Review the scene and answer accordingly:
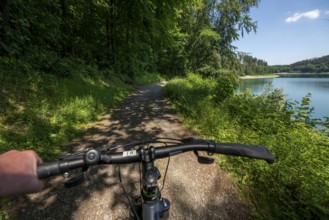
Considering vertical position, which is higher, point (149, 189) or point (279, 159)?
point (149, 189)

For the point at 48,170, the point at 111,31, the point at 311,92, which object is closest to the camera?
the point at 48,170

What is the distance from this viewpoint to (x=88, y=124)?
5449 mm

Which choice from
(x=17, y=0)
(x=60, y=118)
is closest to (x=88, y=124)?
(x=60, y=118)

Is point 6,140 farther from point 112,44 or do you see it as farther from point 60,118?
point 112,44

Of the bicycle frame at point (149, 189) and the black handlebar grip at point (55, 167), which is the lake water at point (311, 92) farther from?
the black handlebar grip at point (55, 167)

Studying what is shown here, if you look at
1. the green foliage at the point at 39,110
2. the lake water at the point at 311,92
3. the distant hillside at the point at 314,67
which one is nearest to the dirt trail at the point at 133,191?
the green foliage at the point at 39,110

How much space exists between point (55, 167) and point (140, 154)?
44 cm

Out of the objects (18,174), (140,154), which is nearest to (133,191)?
(140,154)

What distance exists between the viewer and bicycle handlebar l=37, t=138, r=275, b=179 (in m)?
0.89

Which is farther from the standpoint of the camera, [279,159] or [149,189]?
[279,159]

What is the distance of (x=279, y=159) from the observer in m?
3.18

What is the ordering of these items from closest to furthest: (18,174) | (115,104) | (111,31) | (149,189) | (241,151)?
(18,174), (149,189), (241,151), (115,104), (111,31)

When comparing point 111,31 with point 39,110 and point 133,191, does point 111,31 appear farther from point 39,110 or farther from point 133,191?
point 133,191

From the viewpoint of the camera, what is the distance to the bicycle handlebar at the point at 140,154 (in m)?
0.89
